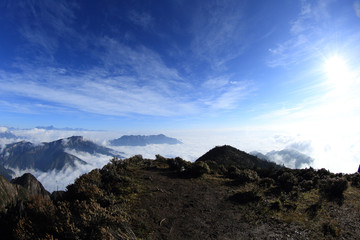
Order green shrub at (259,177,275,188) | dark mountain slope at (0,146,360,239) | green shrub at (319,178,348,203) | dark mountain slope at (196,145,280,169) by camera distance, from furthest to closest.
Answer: dark mountain slope at (196,145,280,169)
green shrub at (259,177,275,188)
green shrub at (319,178,348,203)
dark mountain slope at (0,146,360,239)

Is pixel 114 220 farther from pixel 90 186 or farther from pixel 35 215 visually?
pixel 90 186

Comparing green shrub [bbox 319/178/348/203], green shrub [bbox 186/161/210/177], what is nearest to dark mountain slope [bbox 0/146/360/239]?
green shrub [bbox 319/178/348/203]

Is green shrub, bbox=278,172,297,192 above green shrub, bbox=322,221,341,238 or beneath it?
above

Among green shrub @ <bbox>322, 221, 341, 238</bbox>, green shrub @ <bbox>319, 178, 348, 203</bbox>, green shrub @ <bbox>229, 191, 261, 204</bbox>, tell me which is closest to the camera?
green shrub @ <bbox>322, 221, 341, 238</bbox>

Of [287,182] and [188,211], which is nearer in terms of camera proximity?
[188,211]

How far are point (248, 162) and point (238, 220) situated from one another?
24672mm

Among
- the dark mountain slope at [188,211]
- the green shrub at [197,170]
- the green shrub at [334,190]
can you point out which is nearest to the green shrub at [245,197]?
the dark mountain slope at [188,211]

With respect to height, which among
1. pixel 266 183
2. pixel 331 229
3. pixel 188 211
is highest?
pixel 266 183

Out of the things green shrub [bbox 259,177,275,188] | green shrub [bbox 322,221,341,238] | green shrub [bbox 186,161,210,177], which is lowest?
green shrub [bbox 322,221,341,238]

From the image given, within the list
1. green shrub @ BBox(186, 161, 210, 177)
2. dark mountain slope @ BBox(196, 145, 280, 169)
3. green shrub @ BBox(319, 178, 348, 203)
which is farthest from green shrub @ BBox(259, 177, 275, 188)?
dark mountain slope @ BBox(196, 145, 280, 169)

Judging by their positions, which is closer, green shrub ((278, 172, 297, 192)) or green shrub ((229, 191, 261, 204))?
green shrub ((229, 191, 261, 204))

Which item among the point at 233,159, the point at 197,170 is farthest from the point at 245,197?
the point at 233,159

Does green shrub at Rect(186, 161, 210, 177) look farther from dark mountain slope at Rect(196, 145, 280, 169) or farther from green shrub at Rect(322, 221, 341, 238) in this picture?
dark mountain slope at Rect(196, 145, 280, 169)

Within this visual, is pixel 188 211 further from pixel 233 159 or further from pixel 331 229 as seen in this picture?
pixel 233 159
